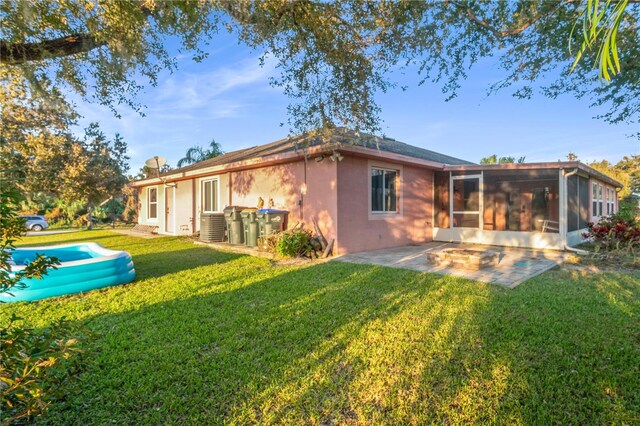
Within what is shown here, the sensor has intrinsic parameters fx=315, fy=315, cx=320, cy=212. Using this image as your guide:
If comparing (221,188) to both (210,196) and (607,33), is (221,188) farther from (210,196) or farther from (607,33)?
(607,33)

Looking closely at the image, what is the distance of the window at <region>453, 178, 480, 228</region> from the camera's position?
11.4 m

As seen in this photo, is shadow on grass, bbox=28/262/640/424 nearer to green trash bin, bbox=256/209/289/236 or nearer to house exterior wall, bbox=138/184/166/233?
green trash bin, bbox=256/209/289/236

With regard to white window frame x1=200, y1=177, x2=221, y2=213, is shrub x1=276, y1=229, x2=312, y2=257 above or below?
below

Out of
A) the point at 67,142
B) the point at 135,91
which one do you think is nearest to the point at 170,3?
the point at 135,91

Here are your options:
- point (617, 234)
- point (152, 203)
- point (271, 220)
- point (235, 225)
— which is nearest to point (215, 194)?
point (235, 225)

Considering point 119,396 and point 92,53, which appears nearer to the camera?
point 119,396

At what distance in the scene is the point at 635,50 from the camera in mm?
5273

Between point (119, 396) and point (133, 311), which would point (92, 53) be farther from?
point (119, 396)

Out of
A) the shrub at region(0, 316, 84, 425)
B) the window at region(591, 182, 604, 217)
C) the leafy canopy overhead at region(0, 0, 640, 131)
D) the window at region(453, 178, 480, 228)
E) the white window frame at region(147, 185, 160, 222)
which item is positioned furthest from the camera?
the white window frame at region(147, 185, 160, 222)

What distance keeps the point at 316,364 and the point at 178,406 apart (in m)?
1.21

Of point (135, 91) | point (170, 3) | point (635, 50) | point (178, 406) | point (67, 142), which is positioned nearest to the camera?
point (178, 406)

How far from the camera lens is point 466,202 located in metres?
11.6

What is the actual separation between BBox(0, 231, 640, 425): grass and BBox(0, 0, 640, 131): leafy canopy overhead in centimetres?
335

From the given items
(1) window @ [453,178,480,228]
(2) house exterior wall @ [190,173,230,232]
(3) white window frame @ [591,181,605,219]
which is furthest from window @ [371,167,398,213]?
(3) white window frame @ [591,181,605,219]
